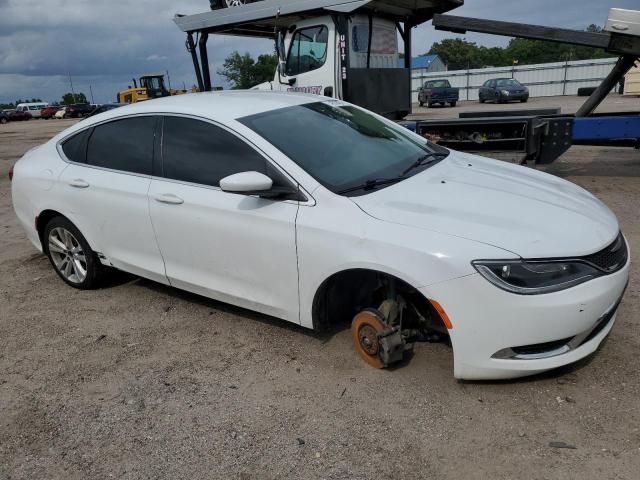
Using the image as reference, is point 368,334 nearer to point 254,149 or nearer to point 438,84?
point 254,149

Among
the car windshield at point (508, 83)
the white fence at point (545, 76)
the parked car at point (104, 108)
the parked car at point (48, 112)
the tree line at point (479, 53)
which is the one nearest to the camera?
the parked car at point (104, 108)

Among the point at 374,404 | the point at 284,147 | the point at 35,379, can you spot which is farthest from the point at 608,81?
the point at 35,379

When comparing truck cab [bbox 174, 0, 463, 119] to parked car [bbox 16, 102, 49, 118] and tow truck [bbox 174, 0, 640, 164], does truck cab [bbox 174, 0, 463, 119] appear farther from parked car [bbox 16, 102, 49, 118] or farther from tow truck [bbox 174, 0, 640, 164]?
parked car [bbox 16, 102, 49, 118]

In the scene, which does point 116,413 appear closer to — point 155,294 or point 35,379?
point 35,379

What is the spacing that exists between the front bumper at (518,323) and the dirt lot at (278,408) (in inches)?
9.8

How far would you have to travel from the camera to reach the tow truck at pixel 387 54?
7.04m

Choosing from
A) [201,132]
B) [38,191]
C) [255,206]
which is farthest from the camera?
[38,191]

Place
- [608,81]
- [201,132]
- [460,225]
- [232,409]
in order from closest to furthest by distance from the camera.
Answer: [460,225], [232,409], [201,132], [608,81]

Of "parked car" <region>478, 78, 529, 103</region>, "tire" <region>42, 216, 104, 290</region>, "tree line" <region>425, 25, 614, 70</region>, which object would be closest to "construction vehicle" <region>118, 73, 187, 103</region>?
"parked car" <region>478, 78, 529, 103</region>

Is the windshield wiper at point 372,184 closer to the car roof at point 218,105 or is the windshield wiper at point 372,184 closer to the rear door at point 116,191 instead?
the car roof at point 218,105

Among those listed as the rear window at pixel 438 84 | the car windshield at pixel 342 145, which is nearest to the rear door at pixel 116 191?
the car windshield at pixel 342 145

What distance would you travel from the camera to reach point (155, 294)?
15.0 feet

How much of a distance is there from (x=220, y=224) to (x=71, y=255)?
199cm

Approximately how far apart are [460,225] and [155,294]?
2884mm
